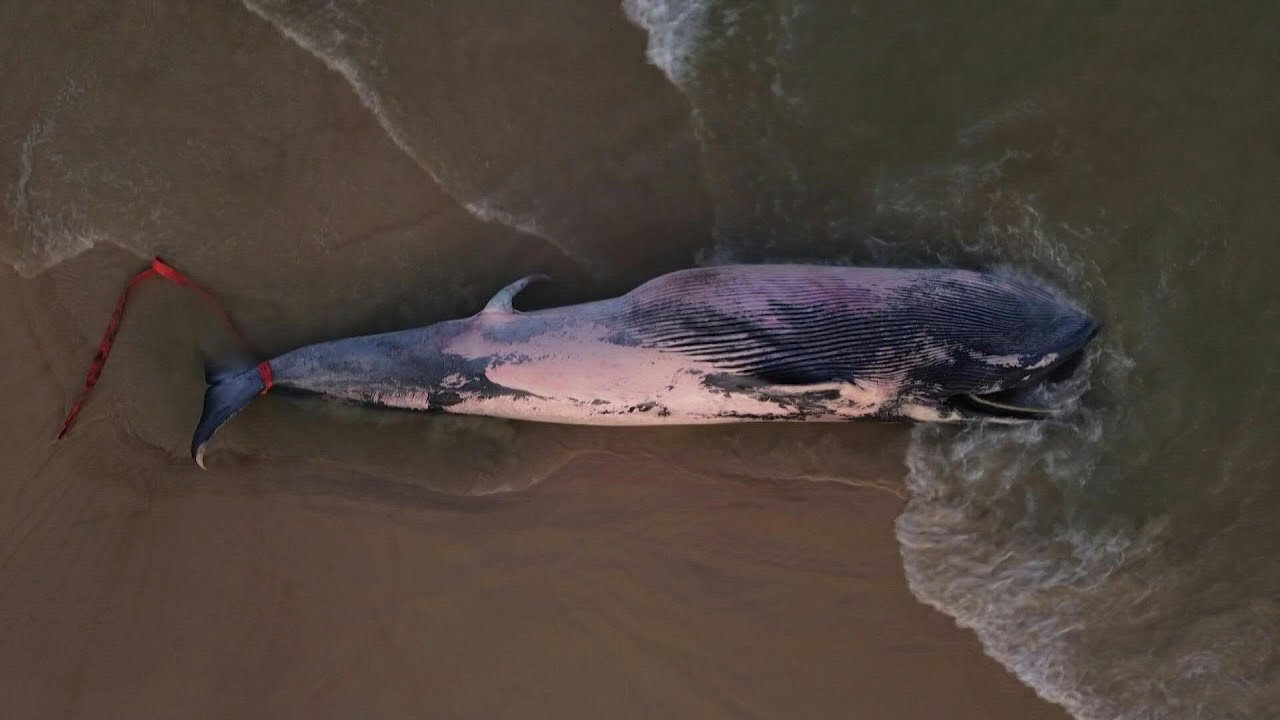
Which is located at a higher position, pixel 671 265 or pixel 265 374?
pixel 671 265

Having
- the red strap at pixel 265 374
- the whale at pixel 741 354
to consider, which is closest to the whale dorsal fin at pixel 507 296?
the whale at pixel 741 354

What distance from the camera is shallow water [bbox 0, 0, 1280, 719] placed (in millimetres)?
6312

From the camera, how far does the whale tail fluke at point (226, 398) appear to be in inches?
244

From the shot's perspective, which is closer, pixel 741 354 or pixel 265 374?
pixel 741 354

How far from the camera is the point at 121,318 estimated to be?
662cm

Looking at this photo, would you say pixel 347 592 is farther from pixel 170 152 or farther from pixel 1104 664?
pixel 1104 664

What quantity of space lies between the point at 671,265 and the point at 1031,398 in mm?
2829

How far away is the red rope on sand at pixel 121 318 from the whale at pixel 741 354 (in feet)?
2.05

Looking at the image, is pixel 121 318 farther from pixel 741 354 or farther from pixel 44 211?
pixel 741 354

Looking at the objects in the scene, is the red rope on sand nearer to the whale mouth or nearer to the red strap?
the red strap

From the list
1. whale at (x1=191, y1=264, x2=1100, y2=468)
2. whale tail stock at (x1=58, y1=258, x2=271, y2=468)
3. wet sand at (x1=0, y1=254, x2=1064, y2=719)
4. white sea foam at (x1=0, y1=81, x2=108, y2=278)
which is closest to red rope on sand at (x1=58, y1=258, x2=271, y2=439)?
whale tail stock at (x1=58, y1=258, x2=271, y2=468)

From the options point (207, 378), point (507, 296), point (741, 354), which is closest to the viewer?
point (741, 354)

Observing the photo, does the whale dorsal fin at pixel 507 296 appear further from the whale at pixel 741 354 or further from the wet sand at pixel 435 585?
the wet sand at pixel 435 585

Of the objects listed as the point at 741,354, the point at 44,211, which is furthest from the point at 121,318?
the point at 741,354
